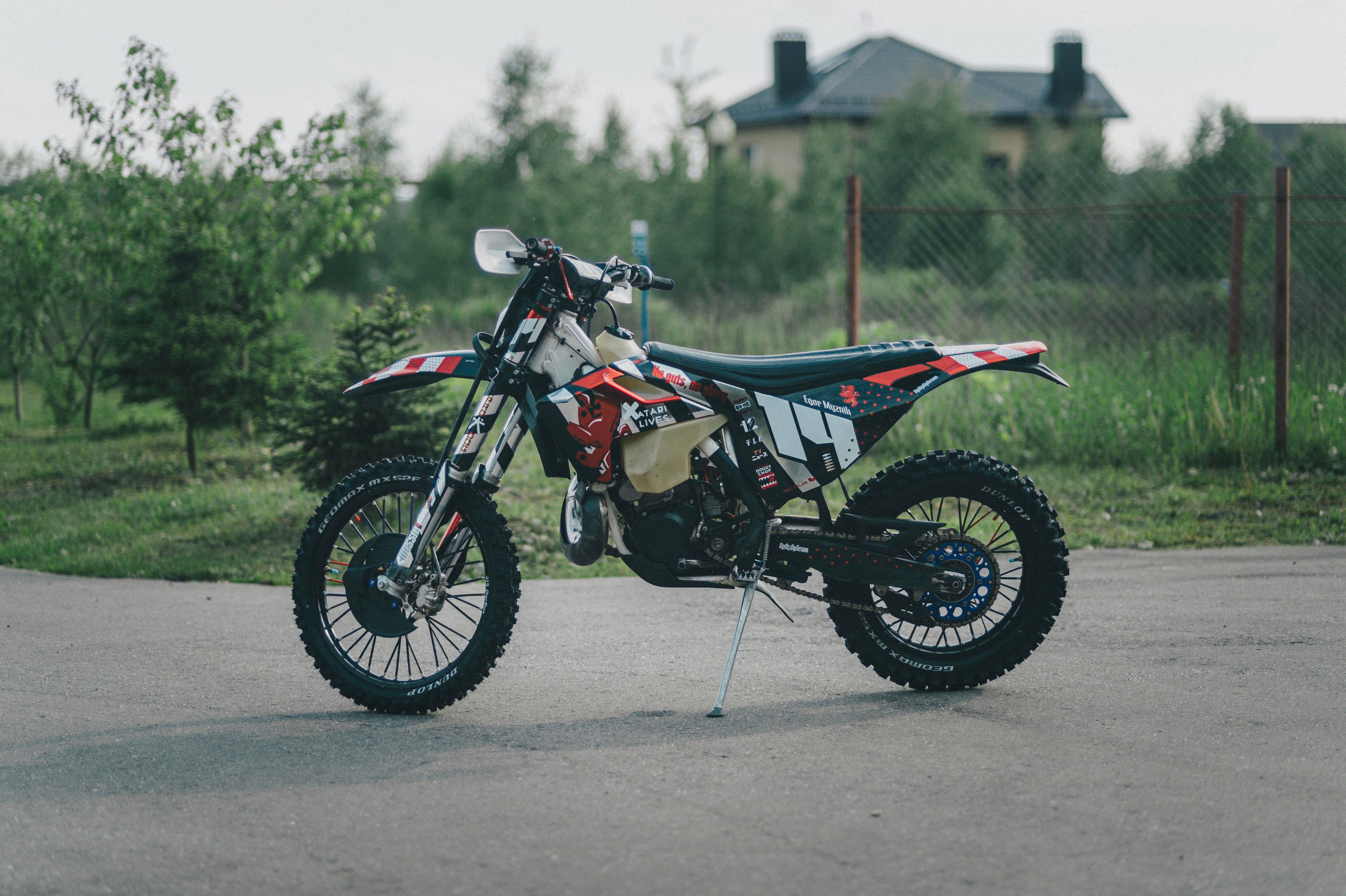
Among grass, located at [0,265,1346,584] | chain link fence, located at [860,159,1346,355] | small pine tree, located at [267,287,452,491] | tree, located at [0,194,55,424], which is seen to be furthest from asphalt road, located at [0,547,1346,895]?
tree, located at [0,194,55,424]

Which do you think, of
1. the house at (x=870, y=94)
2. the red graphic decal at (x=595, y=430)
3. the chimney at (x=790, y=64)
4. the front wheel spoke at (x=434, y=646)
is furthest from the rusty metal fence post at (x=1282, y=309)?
the chimney at (x=790, y=64)

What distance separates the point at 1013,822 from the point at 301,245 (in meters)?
9.78

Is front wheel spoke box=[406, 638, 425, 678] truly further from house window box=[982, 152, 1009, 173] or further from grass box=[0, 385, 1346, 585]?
house window box=[982, 152, 1009, 173]

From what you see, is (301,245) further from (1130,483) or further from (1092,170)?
(1092,170)

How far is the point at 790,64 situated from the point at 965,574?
4724 centimetres

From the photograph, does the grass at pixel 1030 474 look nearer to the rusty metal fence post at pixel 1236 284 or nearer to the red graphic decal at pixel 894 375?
the rusty metal fence post at pixel 1236 284

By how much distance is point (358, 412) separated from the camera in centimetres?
832

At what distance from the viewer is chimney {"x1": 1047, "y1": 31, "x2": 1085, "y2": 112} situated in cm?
4969

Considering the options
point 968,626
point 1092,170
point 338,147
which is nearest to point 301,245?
point 338,147

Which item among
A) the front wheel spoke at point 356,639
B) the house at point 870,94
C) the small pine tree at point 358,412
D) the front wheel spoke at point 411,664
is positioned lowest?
the front wheel spoke at point 411,664

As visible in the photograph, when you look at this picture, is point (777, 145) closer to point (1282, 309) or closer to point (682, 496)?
point (1282, 309)

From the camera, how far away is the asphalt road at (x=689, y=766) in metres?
3.13

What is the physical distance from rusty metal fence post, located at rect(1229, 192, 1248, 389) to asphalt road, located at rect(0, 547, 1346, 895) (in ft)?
13.6

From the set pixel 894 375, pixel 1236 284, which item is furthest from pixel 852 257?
pixel 894 375
